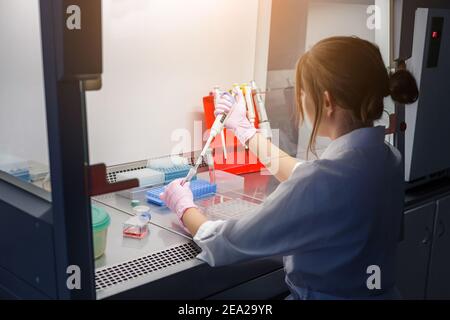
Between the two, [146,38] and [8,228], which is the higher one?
[146,38]

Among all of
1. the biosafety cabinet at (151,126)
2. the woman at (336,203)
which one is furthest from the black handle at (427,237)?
the woman at (336,203)

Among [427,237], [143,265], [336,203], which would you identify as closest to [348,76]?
[336,203]

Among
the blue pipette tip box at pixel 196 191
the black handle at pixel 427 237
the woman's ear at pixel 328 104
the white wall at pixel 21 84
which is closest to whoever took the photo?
the white wall at pixel 21 84

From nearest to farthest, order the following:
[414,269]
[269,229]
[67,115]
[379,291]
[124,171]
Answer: [67,115] < [269,229] < [379,291] < [124,171] < [414,269]

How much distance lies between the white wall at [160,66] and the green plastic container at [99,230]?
1.88 ft

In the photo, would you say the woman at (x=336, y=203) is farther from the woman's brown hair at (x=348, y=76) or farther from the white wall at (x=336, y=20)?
the white wall at (x=336, y=20)

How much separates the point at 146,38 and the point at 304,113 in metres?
0.80

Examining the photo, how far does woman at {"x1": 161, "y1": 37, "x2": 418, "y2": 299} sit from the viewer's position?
1179 millimetres

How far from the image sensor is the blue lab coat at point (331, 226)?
117 centimetres

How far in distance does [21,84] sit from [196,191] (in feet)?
2.19

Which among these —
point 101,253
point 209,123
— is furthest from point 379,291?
point 209,123

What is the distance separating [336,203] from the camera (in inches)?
46.2

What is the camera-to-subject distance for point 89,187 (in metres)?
1.03

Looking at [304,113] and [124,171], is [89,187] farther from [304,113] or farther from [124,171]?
[124,171]
